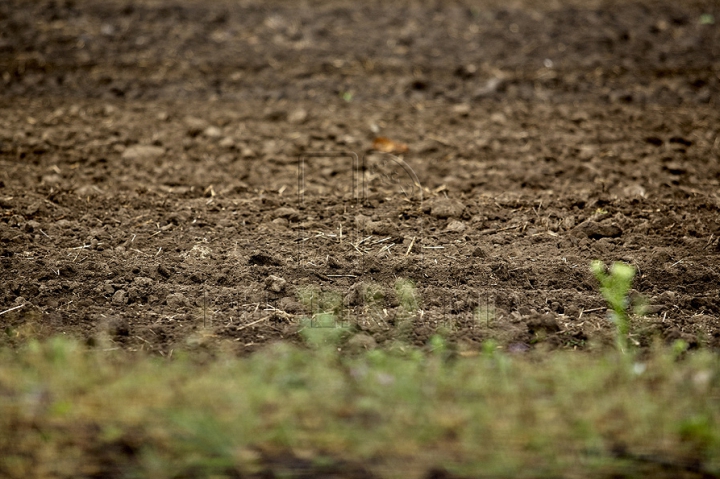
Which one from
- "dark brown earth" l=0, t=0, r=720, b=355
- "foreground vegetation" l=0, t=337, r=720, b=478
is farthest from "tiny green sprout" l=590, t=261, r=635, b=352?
"foreground vegetation" l=0, t=337, r=720, b=478

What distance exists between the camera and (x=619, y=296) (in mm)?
2953

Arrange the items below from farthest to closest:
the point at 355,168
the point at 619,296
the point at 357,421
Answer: the point at 355,168 → the point at 619,296 → the point at 357,421

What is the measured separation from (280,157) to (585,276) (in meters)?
2.44

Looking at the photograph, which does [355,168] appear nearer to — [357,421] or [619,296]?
[619,296]

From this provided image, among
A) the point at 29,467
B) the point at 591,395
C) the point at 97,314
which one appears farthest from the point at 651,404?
the point at 97,314

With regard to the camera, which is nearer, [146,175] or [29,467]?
[29,467]

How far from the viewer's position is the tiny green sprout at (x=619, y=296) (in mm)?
2945

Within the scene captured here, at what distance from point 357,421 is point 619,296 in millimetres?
1435

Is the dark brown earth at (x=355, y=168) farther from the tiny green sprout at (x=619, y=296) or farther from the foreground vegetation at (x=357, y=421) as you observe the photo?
the foreground vegetation at (x=357, y=421)

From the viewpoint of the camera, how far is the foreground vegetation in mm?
2137

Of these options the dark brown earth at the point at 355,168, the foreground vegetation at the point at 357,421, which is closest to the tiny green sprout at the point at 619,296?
the dark brown earth at the point at 355,168

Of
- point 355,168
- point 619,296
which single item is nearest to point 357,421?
point 619,296

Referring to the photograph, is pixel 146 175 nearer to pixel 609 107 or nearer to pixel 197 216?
pixel 197 216

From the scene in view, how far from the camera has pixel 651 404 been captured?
7.56 ft
